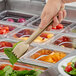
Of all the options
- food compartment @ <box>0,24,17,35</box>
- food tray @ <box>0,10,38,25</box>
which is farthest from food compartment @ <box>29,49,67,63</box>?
food tray @ <box>0,10,38,25</box>

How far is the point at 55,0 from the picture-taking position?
2.32 metres

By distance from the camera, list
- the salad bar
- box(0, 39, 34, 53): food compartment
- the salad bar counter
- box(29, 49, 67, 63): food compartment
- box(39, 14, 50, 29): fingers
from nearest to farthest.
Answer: box(39, 14, 50, 29): fingers → the salad bar → the salad bar counter → box(29, 49, 67, 63): food compartment → box(0, 39, 34, 53): food compartment

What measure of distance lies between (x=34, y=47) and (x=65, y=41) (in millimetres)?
471

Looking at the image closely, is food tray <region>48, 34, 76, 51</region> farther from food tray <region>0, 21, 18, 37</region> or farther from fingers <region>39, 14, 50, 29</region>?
fingers <region>39, 14, 50, 29</region>

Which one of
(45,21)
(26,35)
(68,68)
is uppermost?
(45,21)

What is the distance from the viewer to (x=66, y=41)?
11.9 feet

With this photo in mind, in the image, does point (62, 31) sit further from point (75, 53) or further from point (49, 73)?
point (49, 73)

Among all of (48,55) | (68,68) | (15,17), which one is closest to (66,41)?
(48,55)

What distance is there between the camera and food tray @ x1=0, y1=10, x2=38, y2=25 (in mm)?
4150

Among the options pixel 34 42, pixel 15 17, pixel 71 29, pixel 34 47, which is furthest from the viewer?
pixel 15 17

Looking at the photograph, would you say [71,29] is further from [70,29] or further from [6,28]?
[6,28]

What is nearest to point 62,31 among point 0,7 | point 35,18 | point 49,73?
point 35,18

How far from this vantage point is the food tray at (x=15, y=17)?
4150mm

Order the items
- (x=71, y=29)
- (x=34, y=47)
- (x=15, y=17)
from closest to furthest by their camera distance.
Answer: (x=34, y=47) < (x=71, y=29) < (x=15, y=17)
